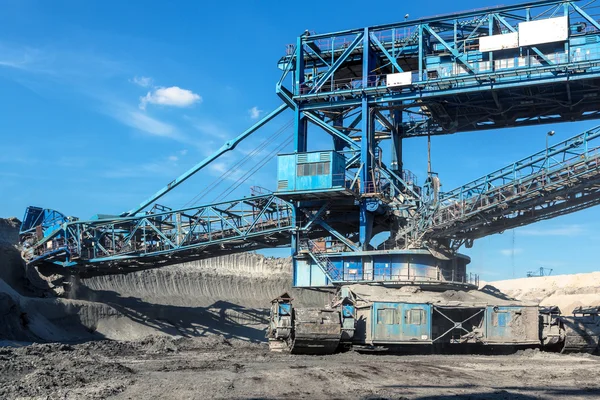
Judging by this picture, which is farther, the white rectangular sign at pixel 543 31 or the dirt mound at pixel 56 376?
the white rectangular sign at pixel 543 31

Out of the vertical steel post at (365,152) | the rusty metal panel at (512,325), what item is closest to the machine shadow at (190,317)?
the vertical steel post at (365,152)

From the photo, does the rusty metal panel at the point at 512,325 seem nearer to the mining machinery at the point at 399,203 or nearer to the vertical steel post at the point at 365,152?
the mining machinery at the point at 399,203

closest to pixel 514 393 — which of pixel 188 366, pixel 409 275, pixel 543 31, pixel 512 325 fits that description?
pixel 188 366

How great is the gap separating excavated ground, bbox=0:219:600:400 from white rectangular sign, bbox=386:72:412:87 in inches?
552

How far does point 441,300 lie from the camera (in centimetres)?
2283

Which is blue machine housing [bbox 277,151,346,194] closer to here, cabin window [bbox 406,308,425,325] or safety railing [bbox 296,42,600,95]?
safety railing [bbox 296,42,600,95]

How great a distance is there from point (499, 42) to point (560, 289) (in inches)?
1577

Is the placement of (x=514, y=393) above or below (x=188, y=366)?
above

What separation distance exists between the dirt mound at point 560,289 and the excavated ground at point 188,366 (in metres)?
27.9

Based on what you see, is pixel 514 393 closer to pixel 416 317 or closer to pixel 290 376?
pixel 290 376

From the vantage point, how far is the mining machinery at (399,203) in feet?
72.7

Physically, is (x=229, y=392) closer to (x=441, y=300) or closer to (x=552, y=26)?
(x=441, y=300)

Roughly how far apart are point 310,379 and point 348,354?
6906 mm

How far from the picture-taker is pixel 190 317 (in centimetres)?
3931
